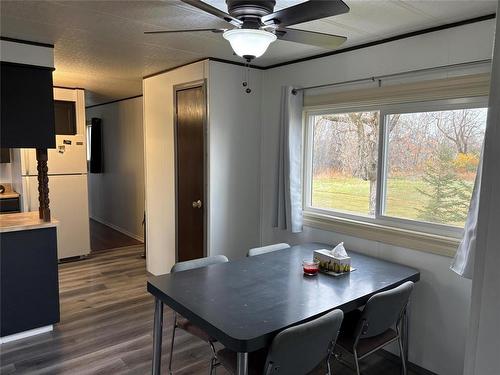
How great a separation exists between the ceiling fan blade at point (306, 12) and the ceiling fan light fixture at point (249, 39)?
6 cm

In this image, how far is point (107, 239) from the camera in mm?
5977

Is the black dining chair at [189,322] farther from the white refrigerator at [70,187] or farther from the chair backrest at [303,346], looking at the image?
the white refrigerator at [70,187]

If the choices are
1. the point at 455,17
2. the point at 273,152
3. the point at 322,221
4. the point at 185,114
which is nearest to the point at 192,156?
the point at 185,114

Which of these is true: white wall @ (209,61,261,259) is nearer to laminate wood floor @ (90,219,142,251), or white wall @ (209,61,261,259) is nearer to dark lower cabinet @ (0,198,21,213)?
laminate wood floor @ (90,219,142,251)

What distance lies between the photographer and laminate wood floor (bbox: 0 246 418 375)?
8.42 ft

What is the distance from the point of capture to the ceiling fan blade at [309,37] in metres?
1.74

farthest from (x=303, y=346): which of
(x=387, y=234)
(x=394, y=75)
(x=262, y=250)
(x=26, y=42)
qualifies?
(x=26, y=42)

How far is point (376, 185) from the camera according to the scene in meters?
2.83

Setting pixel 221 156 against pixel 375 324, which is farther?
pixel 221 156

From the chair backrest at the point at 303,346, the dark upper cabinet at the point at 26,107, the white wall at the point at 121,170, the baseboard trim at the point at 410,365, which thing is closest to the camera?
the chair backrest at the point at 303,346

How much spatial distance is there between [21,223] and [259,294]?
Answer: 206 cm

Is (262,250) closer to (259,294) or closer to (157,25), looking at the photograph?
(259,294)

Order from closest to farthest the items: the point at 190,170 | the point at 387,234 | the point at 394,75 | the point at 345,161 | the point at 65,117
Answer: the point at 394,75 → the point at 387,234 → the point at 345,161 → the point at 190,170 → the point at 65,117

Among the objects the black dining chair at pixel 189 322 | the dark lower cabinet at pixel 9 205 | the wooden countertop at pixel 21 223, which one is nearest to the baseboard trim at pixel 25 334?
the wooden countertop at pixel 21 223
